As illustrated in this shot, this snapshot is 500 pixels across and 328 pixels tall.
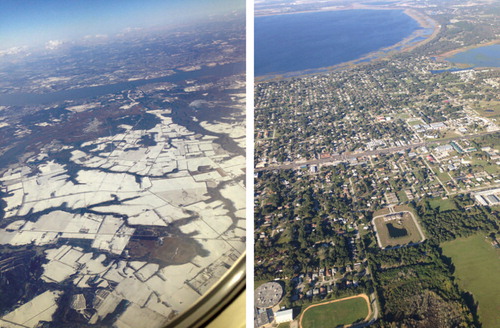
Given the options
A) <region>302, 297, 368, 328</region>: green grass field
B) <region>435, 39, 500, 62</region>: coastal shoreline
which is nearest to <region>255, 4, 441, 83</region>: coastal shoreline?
<region>435, 39, 500, 62</region>: coastal shoreline

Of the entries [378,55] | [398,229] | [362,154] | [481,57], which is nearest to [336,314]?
[398,229]

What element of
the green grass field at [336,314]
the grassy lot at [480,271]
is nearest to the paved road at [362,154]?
the grassy lot at [480,271]

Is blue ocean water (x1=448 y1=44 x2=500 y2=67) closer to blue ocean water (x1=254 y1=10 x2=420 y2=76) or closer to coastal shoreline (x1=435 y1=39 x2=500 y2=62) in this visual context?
coastal shoreline (x1=435 y1=39 x2=500 y2=62)

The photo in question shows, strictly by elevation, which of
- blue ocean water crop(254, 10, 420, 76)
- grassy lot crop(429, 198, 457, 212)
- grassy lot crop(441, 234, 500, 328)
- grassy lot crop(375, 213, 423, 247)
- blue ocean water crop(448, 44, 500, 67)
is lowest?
grassy lot crop(375, 213, 423, 247)

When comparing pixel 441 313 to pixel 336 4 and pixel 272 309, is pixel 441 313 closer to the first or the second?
pixel 272 309

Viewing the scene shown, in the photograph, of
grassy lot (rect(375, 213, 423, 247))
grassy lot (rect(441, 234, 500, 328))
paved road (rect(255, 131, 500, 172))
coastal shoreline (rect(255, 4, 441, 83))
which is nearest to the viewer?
grassy lot (rect(441, 234, 500, 328))

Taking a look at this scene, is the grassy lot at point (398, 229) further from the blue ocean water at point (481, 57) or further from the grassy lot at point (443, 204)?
the blue ocean water at point (481, 57)
